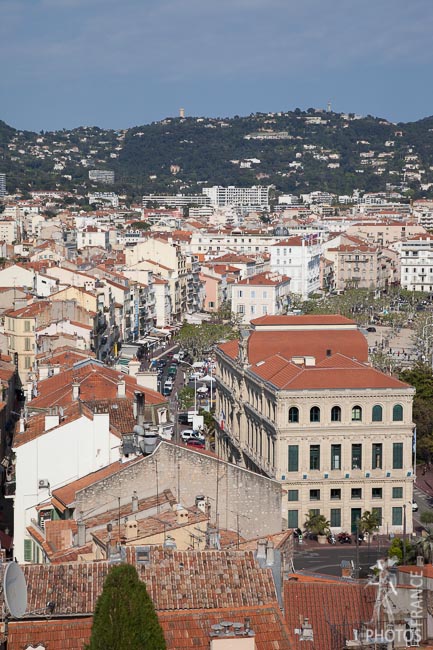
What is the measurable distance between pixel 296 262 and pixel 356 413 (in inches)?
4238

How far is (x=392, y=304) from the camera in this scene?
484 feet

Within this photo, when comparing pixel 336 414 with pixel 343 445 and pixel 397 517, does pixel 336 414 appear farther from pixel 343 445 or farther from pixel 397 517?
pixel 397 517

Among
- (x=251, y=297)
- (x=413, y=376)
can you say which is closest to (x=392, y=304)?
(x=251, y=297)

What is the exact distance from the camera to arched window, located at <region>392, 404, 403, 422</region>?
148 ft

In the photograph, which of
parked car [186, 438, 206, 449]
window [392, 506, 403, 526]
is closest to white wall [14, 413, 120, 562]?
window [392, 506, 403, 526]

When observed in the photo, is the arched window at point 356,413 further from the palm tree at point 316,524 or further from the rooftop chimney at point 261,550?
the rooftop chimney at point 261,550

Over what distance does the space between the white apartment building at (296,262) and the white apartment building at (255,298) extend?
22.2 metres

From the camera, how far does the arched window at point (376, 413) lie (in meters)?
45.2

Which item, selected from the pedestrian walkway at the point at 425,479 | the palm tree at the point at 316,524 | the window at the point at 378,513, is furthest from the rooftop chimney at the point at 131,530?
the pedestrian walkway at the point at 425,479

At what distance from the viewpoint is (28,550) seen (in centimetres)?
3056

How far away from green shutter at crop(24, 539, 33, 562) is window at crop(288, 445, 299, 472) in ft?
51.0

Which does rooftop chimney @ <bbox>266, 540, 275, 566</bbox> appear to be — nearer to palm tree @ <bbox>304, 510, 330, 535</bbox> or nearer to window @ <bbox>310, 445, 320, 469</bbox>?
palm tree @ <bbox>304, 510, 330, 535</bbox>

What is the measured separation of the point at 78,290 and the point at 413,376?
2816 cm

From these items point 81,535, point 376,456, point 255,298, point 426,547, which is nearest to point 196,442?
point 376,456
